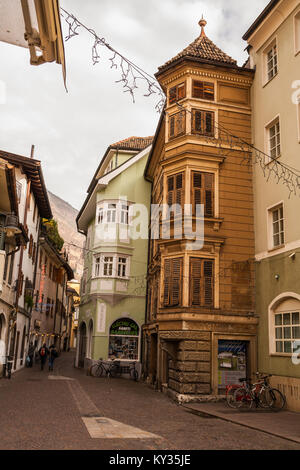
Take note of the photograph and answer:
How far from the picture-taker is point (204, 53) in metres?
20.2

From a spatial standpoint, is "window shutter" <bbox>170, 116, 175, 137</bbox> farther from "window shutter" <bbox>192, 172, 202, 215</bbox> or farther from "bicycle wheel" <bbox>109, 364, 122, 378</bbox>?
"bicycle wheel" <bbox>109, 364, 122, 378</bbox>

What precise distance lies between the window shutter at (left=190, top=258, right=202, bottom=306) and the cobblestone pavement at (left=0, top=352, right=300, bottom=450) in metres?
4.03

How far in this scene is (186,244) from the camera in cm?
1789

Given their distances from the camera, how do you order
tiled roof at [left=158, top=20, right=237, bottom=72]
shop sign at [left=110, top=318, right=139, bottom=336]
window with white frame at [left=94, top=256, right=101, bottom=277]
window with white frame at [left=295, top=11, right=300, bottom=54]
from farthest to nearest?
1. window with white frame at [left=94, top=256, right=101, bottom=277]
2. shop sign at [left=110, top=318, right=139, bottom=336]
3. tiled roof at [left=158, top=20, right=237, bottom=72]
4. window with white frame at [left=295, top=11, right=300, bottom=54]

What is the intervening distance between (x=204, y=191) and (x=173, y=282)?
4.06m

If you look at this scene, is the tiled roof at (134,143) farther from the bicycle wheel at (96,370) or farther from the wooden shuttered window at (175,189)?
the bicycle wheel at (96,370)

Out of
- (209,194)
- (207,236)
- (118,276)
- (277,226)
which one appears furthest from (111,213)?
(277,226)

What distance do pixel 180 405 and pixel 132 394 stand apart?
3.49m

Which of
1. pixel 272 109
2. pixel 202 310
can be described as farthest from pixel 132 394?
pixel 272 109

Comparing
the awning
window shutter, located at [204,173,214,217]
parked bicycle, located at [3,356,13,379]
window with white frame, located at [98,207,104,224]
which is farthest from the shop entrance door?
the awning

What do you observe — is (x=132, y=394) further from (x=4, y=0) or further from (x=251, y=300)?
(x=4, y=0)

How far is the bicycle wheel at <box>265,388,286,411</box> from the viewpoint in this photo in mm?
14898

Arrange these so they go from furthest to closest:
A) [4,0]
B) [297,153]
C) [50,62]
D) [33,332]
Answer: [33,332], [297,153], [50,62], [4,0]

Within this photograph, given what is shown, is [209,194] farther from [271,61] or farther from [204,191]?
[271,61]
